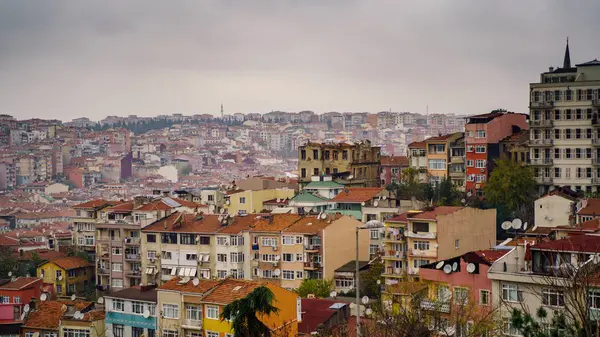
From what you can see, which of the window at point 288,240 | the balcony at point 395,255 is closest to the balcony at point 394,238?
the balcony at point 395,255

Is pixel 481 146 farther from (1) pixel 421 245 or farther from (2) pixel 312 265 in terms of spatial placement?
(1) pixel 421 245

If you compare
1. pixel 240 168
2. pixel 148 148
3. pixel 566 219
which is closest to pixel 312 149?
pixel 566 219

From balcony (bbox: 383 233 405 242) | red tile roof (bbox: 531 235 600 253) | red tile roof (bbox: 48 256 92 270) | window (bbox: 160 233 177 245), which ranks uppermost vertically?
red tile roof (bbox: 531 235 600 253)

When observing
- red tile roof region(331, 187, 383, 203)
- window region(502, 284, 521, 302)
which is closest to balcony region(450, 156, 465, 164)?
red tile roof region(331, 187, 383, 203)

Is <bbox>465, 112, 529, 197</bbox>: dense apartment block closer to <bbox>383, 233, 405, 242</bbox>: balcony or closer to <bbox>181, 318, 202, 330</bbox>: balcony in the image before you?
<bbox>383, 233, 405, 242</bbox>: balcony

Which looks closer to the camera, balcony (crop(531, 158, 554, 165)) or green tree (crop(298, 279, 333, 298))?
green tree (crop(298, 279, 333, 298))

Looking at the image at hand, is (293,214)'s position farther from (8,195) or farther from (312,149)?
(8,195)
